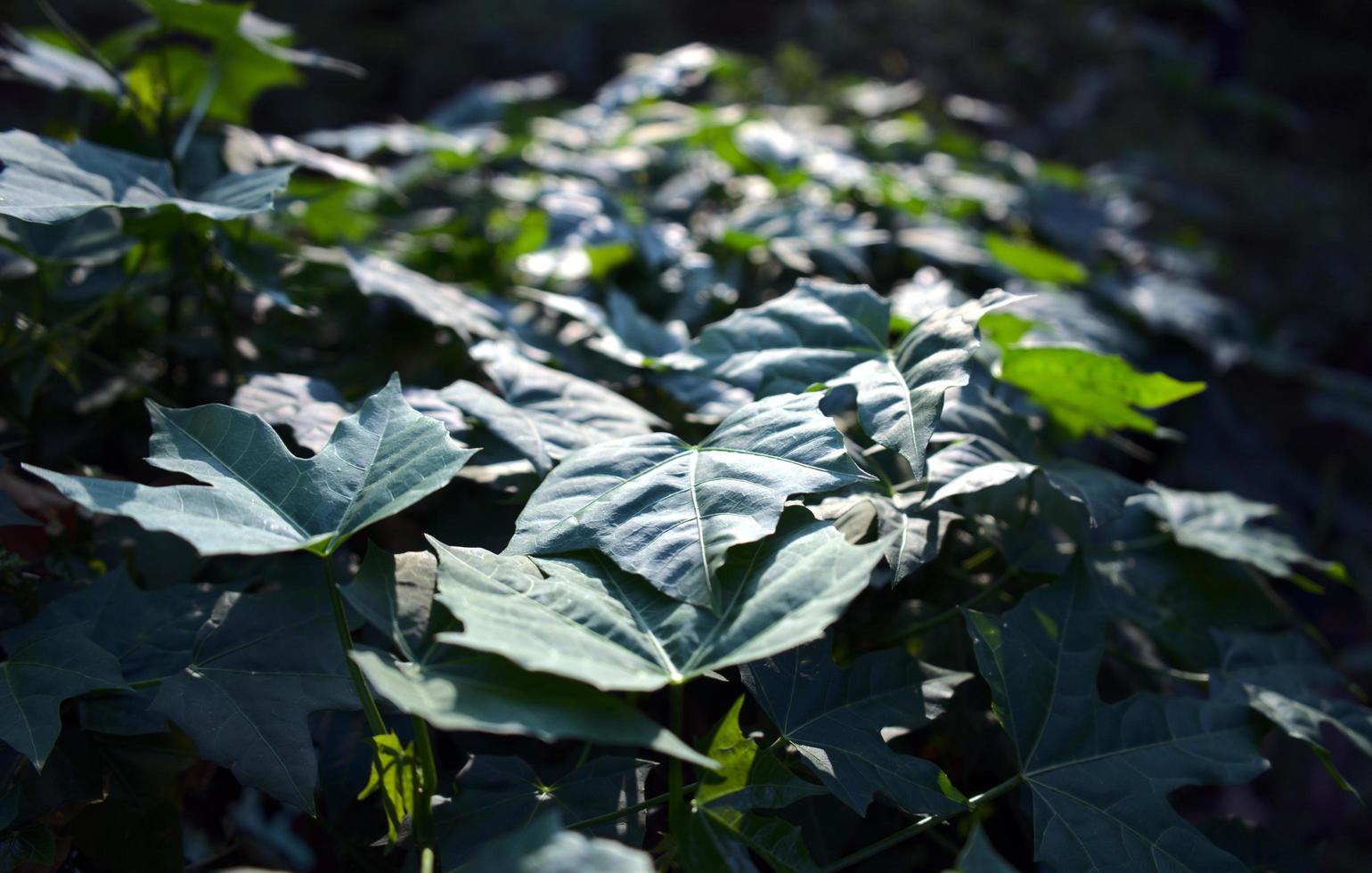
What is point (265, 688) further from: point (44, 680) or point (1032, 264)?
point (1032, 264)

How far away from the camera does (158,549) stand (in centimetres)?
95

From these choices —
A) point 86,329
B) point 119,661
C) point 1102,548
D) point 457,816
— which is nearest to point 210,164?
point 86,329

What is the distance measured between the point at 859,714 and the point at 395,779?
15.0 inches

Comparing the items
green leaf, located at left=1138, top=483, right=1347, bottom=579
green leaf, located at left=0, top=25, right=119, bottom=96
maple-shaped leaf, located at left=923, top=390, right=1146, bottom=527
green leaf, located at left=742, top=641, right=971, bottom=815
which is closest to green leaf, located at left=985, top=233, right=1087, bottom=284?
green leaf, located at left=1138, top=483, right=1347, bottom=579

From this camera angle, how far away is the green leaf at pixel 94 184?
0.84 m

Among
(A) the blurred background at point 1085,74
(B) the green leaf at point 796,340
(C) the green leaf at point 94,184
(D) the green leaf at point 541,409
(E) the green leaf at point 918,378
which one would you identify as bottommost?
(A) the blurred background at point 1085,74

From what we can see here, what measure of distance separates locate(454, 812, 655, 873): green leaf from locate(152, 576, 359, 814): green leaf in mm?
316

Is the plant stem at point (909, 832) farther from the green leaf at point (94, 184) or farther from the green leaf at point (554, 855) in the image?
the green leaf at point (94, 184)

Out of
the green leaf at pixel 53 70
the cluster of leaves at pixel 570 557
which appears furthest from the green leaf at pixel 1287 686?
the green leaf at pixel 53 70

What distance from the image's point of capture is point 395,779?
0.63 m

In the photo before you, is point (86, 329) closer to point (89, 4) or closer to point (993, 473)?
point (993, 473)

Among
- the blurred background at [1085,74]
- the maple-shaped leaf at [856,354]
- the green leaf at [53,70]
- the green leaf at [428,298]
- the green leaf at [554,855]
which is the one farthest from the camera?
the blurred background at [1085,74]

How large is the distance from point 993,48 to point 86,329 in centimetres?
401

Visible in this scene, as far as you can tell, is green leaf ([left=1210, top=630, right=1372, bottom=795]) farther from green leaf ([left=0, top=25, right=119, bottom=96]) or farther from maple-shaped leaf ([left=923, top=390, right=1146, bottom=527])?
green leaf ([left=0, top=25, right=119, bottom=96])
